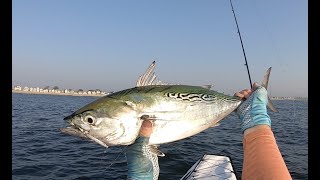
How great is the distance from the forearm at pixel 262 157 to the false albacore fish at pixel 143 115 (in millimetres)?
502

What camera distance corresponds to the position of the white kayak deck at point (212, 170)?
8.44 meters

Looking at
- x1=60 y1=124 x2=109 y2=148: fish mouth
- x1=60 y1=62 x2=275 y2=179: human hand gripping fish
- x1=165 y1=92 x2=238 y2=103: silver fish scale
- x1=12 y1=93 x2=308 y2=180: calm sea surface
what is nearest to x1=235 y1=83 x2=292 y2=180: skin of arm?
x1=165 y1=92 x2=238 y2=103: silver fish scale

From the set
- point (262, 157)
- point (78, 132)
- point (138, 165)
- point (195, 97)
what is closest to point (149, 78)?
point (195, 97)

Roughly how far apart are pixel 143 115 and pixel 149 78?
45 centimetres

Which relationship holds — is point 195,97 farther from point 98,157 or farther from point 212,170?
point 98,157

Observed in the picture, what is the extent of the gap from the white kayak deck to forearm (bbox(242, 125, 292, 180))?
553 cm

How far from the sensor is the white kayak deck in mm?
8440

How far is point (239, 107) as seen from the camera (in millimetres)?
3514

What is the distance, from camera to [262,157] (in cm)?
268

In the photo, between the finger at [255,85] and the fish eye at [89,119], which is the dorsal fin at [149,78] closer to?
the fish eye at [89,119]

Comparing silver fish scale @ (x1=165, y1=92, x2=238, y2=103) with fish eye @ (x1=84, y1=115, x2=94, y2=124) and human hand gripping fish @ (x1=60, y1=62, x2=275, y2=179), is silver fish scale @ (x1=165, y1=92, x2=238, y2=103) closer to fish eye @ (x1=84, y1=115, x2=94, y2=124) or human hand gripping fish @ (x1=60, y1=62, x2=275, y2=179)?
human hand gripping fish @ (x1=60, y1=62, x2=275, y2=179)
